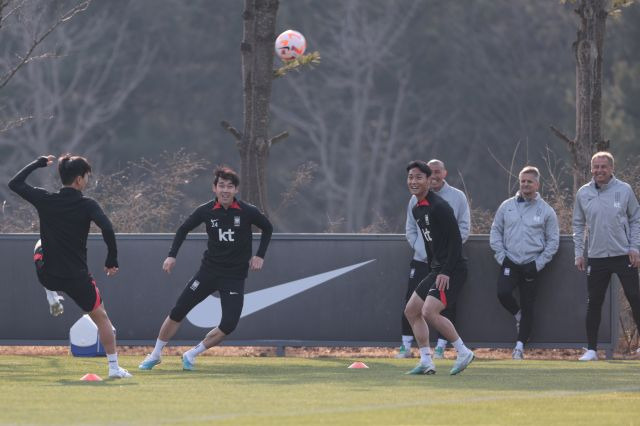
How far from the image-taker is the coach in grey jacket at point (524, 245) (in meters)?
17.3

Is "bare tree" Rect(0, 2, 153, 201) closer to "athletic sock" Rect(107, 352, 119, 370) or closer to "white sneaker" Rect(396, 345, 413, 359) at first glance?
"white sneaker" Rect(396, 345, 413, 359)

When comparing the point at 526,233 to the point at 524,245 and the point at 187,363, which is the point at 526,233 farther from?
the point at 187,363

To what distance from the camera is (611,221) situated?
16.6m

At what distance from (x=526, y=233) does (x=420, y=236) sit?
1.22m

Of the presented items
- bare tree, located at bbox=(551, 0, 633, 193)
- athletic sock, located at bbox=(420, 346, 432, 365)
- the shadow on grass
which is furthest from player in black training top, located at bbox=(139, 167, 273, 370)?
bare tree, located at bbox=(551, 0, 633, 193)

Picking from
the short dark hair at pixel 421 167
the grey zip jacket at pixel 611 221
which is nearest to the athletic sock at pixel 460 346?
the short dark hair at pixel 421 167

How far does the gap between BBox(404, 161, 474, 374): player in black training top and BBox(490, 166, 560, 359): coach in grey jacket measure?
11.7 feet

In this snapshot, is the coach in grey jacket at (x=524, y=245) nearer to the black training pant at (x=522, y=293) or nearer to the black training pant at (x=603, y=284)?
the black training pant at (x=522, y=293)

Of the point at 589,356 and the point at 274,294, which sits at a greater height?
the point at 274,294

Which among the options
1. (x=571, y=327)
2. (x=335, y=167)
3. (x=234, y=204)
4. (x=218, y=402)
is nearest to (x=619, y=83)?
(x=335, y=167)

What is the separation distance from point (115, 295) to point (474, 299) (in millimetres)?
4273

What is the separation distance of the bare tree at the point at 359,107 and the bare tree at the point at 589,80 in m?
37.2

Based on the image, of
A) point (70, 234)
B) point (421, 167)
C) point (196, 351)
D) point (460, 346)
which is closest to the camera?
point (70, 234)

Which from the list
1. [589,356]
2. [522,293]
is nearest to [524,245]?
[522,293]
